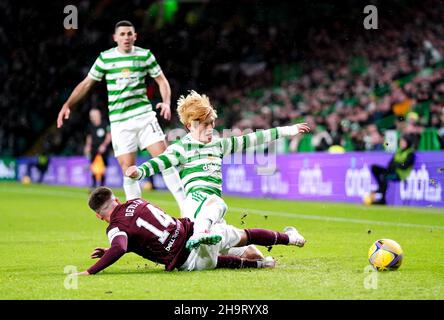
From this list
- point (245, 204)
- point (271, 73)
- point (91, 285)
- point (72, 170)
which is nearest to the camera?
point (91, 285)

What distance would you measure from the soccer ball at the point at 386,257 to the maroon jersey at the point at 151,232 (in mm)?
1635

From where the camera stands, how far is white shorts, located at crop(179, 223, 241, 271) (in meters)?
7.62

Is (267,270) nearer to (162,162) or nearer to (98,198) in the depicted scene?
(162,162)

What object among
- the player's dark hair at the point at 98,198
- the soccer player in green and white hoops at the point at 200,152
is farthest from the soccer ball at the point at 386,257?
the player's dark hair at the point at 98,198

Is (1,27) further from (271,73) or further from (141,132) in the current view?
(141,132)

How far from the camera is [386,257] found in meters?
7.70

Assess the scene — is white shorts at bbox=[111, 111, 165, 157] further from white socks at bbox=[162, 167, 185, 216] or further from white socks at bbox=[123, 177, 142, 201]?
white socks at bbox=[162, 167, 185, 216]

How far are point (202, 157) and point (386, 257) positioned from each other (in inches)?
72.0

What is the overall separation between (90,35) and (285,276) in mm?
24845

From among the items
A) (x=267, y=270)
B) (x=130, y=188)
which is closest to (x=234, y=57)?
(x=130, y=188)

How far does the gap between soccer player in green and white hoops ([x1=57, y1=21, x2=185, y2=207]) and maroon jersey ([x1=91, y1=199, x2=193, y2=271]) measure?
3.33 metres

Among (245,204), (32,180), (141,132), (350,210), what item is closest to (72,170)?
(32,180)

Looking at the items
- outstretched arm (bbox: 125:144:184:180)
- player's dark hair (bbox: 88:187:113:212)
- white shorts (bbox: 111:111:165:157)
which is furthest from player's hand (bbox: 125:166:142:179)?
white shorts (bbox: 111:111:165:157)

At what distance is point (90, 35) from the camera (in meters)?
31.0
